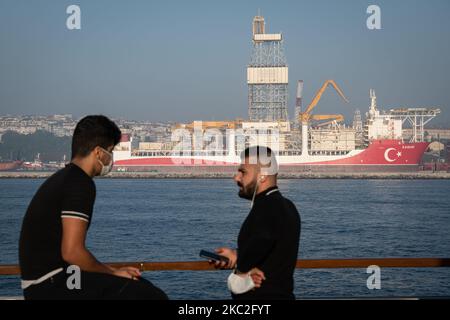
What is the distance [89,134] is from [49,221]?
1.01 feet

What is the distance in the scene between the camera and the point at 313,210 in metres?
26.4

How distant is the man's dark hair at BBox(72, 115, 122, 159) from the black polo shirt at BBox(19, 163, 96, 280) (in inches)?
5.8

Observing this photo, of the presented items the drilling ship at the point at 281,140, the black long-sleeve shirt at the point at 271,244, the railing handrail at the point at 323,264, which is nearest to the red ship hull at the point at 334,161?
Answer: the drilling ship at the point at 281,140

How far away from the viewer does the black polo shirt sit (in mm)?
1990

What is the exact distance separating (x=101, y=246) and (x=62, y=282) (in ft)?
46.8

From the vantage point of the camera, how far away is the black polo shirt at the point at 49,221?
1990 millimetres

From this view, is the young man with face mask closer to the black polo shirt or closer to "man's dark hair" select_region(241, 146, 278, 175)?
the black polo shirt

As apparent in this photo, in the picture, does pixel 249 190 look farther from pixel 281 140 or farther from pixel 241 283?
pixel 281 140

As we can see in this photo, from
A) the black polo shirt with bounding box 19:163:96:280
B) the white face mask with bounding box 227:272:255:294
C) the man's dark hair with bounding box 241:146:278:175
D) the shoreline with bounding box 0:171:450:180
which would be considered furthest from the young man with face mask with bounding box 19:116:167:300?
the shoreline with bounding box 0:171:450:180

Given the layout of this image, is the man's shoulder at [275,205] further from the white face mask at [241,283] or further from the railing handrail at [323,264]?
the railing handrail at [323,264]

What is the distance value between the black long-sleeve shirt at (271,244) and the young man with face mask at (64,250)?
1.08ft

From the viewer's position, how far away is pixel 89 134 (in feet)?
7.03
